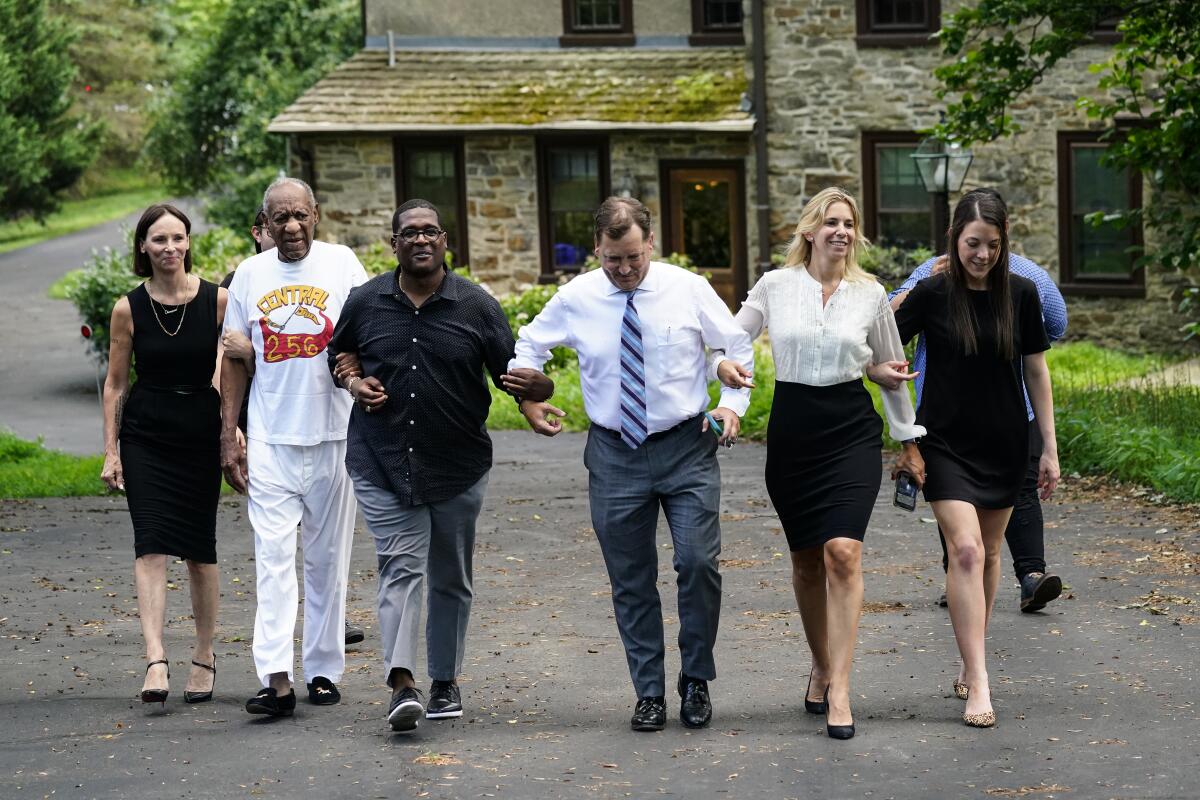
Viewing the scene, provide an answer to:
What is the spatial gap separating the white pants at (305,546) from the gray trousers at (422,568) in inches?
12.0

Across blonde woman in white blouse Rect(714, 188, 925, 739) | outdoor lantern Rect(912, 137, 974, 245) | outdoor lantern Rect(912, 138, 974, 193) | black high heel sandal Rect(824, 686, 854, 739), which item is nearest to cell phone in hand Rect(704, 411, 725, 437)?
blonde woman in white blouse Rect(714, 188, 925, 739)

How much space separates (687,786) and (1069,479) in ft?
24.5

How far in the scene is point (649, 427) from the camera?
656 cm

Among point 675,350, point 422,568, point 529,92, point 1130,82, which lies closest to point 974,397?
point 675,350

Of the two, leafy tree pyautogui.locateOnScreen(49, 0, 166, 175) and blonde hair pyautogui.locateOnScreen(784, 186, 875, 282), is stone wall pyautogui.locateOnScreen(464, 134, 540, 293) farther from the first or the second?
leafy tree pyautogui.locateOnScreen(49, 0, 166, 175)

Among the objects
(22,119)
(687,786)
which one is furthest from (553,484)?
(22,119)

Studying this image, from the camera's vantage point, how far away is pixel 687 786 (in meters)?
5.88

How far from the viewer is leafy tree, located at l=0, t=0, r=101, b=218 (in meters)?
40.2

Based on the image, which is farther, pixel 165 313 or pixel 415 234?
pixel 165 313

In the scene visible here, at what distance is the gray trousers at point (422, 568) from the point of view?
670 centimetres

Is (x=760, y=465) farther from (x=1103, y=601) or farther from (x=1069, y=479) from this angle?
(x=1103, y=601)

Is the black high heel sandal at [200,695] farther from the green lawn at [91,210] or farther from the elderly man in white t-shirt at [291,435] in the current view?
the green lawn at [91,210]

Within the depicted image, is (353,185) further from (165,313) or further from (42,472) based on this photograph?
(165,313)

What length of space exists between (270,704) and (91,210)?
51871 mm
